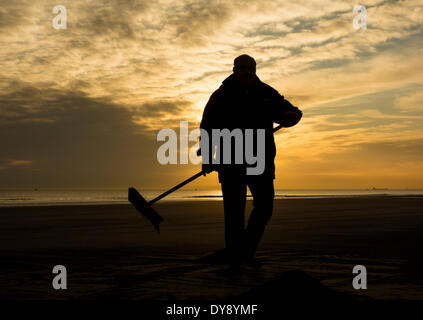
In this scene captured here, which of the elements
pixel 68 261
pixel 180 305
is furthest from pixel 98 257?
pixel 180 305

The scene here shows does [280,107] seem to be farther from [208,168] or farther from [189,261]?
[189,261]

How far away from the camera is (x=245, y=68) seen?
5117 millimetres

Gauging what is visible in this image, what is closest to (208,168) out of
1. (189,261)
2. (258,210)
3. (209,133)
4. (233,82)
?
(209,133)

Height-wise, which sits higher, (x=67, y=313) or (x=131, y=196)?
(x=131, y=196)

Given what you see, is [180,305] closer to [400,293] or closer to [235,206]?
[400,293]

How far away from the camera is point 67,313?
301 cm

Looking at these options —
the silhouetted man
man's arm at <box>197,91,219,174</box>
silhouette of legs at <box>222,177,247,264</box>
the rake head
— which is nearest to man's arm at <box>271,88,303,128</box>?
the silhouetted man

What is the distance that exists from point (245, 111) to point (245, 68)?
0.43m

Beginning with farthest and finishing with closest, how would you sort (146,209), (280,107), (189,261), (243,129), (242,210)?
1. (146,209)
2. (189,261)
3. (280,107)
4. (242,210)
5. (243,129)

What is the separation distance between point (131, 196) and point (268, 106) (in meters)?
1.91

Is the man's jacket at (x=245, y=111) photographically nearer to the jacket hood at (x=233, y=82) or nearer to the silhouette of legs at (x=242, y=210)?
the jacket hood at (x=233, y=82)

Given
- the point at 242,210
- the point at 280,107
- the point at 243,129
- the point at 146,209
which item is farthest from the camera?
the point at 146,209

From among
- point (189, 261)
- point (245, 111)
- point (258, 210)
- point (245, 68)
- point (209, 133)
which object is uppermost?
point (245, 68)

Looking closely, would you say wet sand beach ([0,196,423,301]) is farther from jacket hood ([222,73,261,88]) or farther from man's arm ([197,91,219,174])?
jacket hood ([222,73,261,88])
